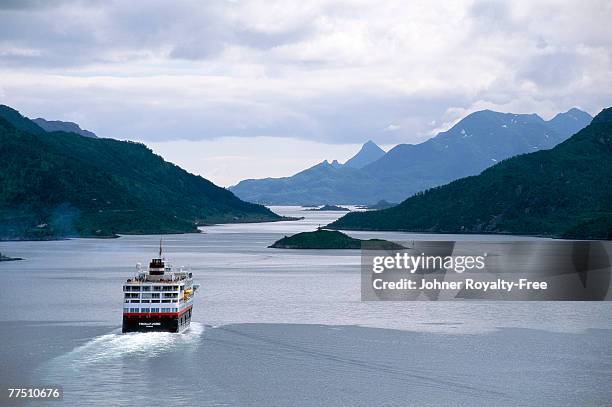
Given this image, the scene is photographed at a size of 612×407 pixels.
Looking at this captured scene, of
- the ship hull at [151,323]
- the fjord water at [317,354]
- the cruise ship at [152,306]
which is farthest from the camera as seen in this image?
the cruise ship at [152,306]

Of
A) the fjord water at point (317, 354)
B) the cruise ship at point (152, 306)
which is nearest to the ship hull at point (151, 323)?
the cruise ship at point (152, 306)

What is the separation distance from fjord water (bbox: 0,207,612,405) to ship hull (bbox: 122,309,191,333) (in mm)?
958

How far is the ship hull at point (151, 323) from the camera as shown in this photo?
118 meters

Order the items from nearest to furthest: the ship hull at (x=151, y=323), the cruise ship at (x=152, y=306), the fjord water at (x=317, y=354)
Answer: the fjord water at (x=317, y=354) → the ship hull at (x=151, y=323) → the cruise ship at (x=152, y=306)

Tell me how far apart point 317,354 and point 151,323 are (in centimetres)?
2329

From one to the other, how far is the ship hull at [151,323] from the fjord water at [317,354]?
3.14 feet

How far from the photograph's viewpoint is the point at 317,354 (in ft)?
351

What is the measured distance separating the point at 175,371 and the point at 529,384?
33.9 metres

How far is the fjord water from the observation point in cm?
8738

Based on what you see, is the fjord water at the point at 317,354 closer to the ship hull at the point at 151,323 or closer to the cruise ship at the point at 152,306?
the ship hull at the point at 151,323

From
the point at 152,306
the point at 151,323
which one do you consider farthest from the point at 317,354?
the point at 152,306

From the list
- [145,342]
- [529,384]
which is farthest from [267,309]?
[529,384]

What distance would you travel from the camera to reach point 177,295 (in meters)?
120

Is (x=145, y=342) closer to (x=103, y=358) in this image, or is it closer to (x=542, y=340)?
(x=103, y=358)
